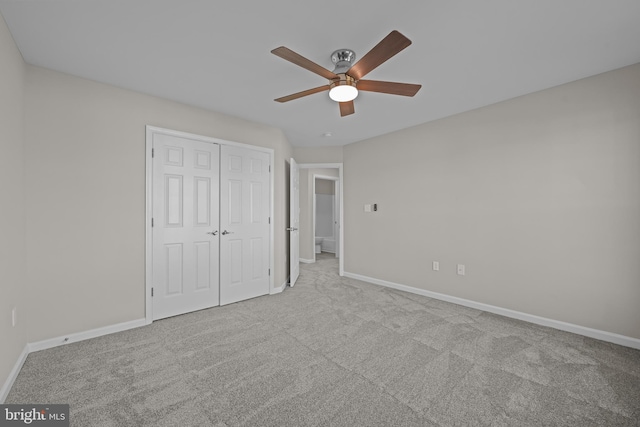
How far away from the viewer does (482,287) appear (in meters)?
3.37

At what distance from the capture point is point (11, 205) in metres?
1.99

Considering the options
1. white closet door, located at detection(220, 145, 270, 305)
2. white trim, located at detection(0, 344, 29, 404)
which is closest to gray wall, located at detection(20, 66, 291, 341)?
white trim, located at detection(0, 344, 29, 404)

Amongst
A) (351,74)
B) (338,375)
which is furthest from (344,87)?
(338,375)

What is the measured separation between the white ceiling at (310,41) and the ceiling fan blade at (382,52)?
236 millimetres

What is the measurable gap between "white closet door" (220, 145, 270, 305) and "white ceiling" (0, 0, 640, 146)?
927mm

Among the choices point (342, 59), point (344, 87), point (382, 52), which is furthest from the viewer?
point (342, 59)

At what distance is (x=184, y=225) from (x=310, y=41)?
241 centimetres

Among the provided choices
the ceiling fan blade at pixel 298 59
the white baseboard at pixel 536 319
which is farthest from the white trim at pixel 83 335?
the white baseboard at pixel 536 319

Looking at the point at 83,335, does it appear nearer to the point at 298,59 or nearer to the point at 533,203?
the point at 298,59

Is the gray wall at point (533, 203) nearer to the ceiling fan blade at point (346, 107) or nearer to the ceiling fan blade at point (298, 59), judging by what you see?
the ceiling fan blade at point (346, 107)

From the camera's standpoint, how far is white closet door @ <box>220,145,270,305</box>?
3.53 metres

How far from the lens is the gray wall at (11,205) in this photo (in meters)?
1.81

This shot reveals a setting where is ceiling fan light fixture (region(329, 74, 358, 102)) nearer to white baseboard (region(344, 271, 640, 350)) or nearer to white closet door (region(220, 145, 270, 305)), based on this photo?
white closet door (region(220, 145, 270, 305))

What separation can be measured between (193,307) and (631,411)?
12.5 ft
